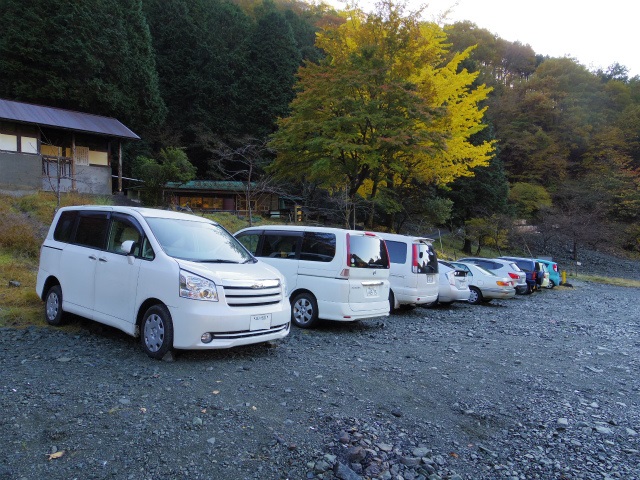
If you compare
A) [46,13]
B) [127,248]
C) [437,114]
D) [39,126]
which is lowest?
[127,248]

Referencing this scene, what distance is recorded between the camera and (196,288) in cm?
482

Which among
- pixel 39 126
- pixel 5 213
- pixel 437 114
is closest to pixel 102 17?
pixel 39 126

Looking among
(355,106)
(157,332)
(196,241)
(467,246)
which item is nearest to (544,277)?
(355,106)

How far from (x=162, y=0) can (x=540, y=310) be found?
37.2m

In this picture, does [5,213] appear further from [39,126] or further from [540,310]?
[540,310]

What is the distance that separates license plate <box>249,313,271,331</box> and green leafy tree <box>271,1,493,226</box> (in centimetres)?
803

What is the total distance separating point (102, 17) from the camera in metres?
26.2

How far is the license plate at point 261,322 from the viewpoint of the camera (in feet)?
16.8

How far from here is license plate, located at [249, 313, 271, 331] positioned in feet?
16.8

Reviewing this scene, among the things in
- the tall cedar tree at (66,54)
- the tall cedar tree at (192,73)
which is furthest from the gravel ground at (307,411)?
the tall cedar tree at (192,73)

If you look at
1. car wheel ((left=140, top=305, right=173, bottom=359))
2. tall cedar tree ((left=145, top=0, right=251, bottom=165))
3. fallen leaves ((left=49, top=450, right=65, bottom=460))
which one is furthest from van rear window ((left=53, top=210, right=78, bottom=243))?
tall cedar tree ((left=145, top=0, right=251, bottom=165))

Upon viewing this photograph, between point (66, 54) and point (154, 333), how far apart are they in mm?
26793

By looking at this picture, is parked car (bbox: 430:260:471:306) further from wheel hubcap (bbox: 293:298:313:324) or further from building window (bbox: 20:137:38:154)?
building window (bbox: 20:137:38:154)

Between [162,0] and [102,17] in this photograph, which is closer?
[102,17]
